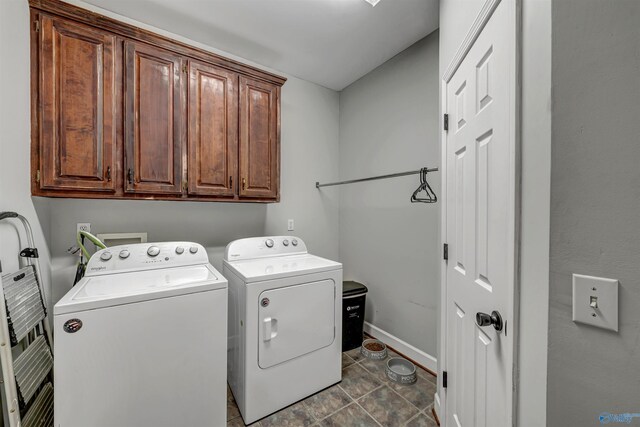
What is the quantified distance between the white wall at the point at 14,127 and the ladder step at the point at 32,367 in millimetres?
419

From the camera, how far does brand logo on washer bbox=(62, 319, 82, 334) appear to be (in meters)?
1.11

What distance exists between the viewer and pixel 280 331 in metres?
1.67

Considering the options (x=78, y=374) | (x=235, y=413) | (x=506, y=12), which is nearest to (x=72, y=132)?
(x=78, y=374)

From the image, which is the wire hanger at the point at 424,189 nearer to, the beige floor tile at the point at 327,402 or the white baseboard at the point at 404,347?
the white baseboard at the point at 404,347

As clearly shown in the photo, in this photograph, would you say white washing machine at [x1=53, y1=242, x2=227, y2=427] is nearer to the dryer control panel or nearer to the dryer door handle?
the dryer door handle

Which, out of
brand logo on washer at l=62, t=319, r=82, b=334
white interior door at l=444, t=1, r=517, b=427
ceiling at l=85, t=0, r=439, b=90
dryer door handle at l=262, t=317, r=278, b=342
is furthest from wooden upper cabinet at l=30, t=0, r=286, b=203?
white interior door at l=444, t=1, r=517, b=427

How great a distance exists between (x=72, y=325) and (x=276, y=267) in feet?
3.46

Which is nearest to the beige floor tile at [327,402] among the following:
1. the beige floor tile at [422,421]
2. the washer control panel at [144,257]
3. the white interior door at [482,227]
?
the beige floor tile at [422,421]

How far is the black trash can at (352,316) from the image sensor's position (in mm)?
2355

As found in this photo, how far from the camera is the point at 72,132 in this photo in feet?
4.88

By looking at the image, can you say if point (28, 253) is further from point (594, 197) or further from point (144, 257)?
point (594, 197)

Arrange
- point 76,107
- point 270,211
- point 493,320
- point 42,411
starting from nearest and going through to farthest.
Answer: point 493,320, point 42,411, point 76,107, point 270,211

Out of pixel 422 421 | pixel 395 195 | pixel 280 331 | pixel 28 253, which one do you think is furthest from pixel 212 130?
pixel 422 421

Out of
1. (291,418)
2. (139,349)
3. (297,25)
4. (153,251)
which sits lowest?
(291,418)
